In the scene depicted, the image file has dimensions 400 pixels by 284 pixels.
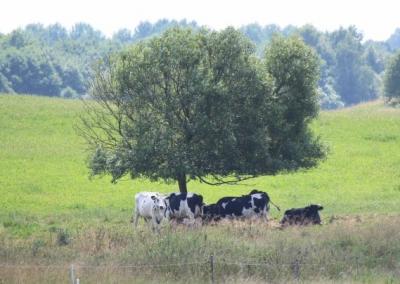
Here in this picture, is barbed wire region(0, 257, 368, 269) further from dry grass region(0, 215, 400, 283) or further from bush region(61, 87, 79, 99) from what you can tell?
bush region(61, 87, 79, 99)

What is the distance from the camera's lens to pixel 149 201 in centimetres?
3359

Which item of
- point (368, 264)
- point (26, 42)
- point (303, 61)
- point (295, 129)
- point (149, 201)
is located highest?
point (26, 42)

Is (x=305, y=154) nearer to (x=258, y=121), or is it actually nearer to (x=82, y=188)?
(x=258, y=121)

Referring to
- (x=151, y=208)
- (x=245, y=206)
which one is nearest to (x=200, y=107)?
(x=245, y=206)

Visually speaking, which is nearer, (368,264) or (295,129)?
(368,264)

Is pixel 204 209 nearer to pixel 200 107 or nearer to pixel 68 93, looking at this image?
pixel 200 107

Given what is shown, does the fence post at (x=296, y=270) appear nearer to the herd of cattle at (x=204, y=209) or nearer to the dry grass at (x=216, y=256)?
the dry grass at (x=216, y=256)

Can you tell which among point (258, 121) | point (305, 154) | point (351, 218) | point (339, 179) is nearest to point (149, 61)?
point (258, 121)

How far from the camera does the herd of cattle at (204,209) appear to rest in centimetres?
3312

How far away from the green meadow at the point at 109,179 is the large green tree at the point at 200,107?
8.39 ft

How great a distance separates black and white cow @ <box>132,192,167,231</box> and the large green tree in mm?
1526

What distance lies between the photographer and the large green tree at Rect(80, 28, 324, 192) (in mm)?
35094

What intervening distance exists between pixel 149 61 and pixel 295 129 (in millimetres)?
6586

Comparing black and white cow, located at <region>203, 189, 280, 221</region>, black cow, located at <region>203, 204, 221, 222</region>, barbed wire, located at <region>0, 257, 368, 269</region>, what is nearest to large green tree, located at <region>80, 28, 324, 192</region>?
black cow, located at <region>203, 204, 221, 222</region>
